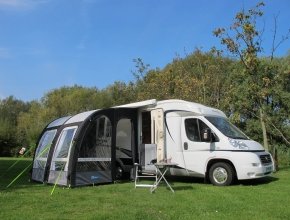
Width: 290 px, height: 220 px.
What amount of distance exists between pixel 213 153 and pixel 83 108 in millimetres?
44687

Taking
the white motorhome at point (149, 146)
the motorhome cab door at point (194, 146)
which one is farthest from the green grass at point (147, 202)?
the motorhome cab door at point (194, 146)

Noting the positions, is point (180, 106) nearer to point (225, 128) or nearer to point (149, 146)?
point (225, 128)

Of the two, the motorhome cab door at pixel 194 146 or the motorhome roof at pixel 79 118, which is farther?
the motorhome roof at pixel 79 118

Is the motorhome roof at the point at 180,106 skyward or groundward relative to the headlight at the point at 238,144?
skyward

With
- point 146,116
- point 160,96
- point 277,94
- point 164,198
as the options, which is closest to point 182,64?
point 160,96

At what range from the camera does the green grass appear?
356 inches

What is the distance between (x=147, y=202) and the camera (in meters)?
10.6

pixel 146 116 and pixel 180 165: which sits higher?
pixel 146 116

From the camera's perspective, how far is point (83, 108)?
189 feet

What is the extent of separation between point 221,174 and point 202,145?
1.04m

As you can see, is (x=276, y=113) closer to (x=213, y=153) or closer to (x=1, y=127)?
(x=213, y=153)

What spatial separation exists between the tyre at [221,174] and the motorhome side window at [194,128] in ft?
3.19

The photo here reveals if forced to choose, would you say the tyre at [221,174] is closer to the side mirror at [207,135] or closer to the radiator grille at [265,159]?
the side mirror at [207,135]

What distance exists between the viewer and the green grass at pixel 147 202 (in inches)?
356
